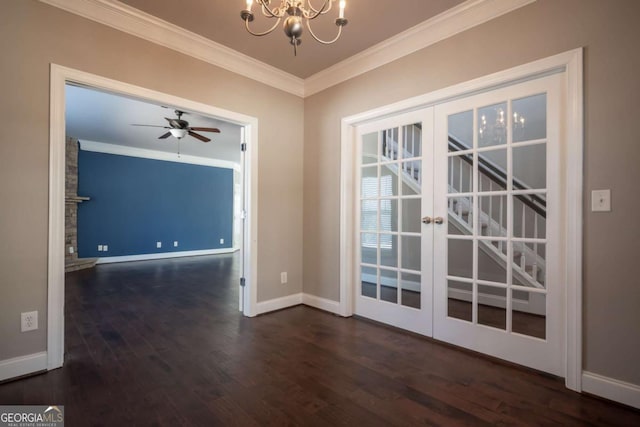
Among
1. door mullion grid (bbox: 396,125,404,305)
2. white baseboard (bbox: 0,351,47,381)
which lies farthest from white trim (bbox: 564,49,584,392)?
white baseboard (bbox: 0,351,47,381)

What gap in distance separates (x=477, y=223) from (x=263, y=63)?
8.74ft

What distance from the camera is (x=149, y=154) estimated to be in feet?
25.2

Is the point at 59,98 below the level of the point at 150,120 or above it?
below

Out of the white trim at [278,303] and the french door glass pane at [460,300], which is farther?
the white trim at [278,303]

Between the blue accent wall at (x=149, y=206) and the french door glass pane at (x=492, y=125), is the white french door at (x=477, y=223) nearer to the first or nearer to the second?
the french door glass pane at (x=492, y=125)

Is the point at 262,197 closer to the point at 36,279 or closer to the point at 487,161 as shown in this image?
the point at 36,279

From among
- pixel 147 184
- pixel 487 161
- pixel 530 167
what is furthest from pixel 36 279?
pixel 147 184

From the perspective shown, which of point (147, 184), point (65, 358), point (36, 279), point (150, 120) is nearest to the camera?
point (36, 279)

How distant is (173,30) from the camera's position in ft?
8.88

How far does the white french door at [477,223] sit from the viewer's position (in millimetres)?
2119

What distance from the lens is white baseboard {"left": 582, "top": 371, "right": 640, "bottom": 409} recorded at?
174 cm

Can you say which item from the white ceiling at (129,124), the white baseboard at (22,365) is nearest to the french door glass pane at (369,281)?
the white baseboard at (22,365)

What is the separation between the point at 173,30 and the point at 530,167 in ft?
10.3

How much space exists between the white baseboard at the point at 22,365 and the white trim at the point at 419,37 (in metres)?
3.48
